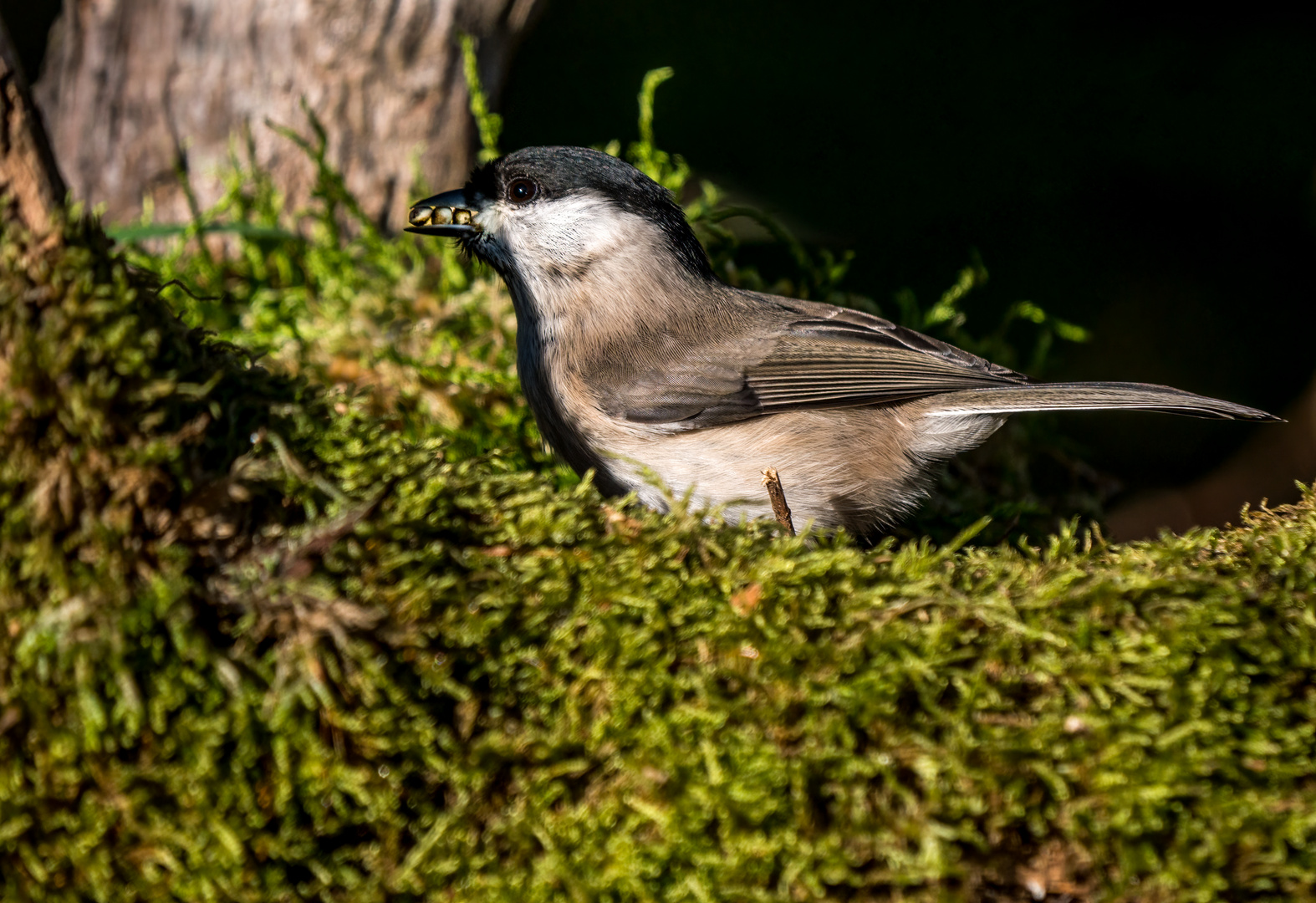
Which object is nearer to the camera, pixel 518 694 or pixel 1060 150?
pixel 518 694

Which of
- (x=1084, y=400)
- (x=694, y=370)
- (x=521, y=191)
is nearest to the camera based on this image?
(x=1084, y=400)

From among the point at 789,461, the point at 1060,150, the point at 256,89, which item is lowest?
the point at 789,461

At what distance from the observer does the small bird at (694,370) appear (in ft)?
8.07

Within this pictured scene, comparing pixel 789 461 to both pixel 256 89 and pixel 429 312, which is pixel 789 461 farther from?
pixel 256 89

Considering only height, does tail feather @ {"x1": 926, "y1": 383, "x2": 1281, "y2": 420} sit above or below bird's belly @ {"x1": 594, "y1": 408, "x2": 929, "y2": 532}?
above

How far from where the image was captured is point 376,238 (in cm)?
365

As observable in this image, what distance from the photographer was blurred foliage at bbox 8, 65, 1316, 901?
3.82 ft

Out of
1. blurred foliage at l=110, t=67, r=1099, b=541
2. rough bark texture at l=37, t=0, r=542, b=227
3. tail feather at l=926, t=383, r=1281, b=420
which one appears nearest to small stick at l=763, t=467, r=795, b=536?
tail feather at l=926, t=383, r=1281, b=420

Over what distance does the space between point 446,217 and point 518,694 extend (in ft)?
6.13

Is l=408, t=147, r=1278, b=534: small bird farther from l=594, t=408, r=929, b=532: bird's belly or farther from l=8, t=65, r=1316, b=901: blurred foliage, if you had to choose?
l=8, t=65, r=1316, b=901: blurred foliage

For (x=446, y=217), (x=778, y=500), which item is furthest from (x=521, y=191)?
(x=778, y=500)

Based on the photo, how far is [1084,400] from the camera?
227cm

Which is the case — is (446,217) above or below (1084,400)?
above

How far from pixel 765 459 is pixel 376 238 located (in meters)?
2.01
